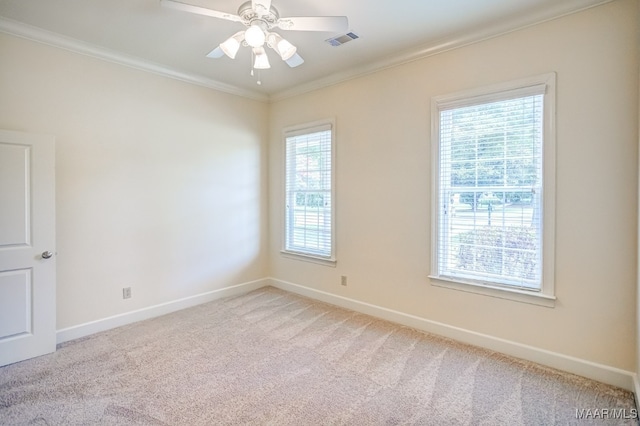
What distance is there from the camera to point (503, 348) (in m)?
2.84

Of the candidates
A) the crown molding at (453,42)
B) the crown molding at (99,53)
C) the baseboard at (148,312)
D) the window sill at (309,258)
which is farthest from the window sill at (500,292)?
the crown molding at (99,53)

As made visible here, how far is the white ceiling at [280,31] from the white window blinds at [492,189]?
606 millimetres

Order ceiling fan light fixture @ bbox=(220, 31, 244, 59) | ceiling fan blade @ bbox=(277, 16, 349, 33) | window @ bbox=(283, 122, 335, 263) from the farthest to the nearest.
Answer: window @ bbox=(283, 122, 335, 263) → ceiling fan light fixture @ bbox=(220, 31, 244, 59) → ceiling fan blade @ bbox=(277, 16, 349, 33)

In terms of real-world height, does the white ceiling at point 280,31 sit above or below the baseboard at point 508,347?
above

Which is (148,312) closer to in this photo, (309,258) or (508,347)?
(309,258)

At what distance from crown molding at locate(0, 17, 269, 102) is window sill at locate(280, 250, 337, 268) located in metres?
2.33

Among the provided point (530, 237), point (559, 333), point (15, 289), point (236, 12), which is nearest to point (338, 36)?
point (236, 12)

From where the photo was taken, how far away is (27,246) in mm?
2766

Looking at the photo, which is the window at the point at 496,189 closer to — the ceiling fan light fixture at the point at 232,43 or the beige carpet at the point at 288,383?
the beige carpet at the point at 288,383

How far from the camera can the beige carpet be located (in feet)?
6.77

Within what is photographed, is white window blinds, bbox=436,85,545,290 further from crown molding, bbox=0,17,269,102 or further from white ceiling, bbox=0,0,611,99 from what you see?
crown molding, bbox=0,17,269,102

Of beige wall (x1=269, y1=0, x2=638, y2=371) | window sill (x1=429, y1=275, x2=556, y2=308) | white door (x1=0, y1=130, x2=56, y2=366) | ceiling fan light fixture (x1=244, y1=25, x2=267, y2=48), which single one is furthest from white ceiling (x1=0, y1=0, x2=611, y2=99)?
window sill (x1=429, y1=275, x2=556, y2=308)

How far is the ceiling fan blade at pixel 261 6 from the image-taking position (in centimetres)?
215

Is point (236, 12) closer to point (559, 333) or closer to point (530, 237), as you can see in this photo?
point (530, 237)
